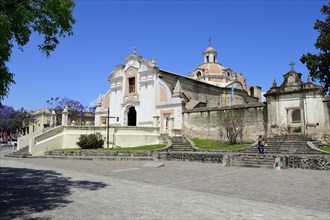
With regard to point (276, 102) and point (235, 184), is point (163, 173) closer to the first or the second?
point (235, 184)

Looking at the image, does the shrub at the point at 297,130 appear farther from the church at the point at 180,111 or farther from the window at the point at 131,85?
the window at the point at 131,85

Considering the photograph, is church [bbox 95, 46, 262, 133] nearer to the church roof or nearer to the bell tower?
the church roof

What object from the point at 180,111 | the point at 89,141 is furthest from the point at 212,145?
the point at 89,141

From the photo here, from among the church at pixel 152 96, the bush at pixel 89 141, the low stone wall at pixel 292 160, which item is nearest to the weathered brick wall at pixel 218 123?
the church at pixel 152 96

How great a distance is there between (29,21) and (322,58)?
20306mm

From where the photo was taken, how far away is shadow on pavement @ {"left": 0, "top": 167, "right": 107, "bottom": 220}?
254 inches

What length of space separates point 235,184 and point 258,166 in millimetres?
5593

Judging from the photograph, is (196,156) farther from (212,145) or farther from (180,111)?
(180,111)

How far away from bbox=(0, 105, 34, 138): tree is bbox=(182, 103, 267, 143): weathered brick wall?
129 ft

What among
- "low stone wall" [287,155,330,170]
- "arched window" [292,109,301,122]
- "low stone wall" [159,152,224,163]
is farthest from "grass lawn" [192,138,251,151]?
"low stone wall" [287,155,330,170]

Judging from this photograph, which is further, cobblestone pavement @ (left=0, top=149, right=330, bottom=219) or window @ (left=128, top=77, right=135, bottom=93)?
window @ (left=128, top=77, right=135, bottom=93)

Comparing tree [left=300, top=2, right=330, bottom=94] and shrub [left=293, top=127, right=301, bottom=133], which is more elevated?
tree [left=300, top=2, right=330, bottom=94]

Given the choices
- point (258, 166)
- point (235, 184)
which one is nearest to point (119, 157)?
point (258, 166)

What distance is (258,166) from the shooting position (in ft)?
51.5
